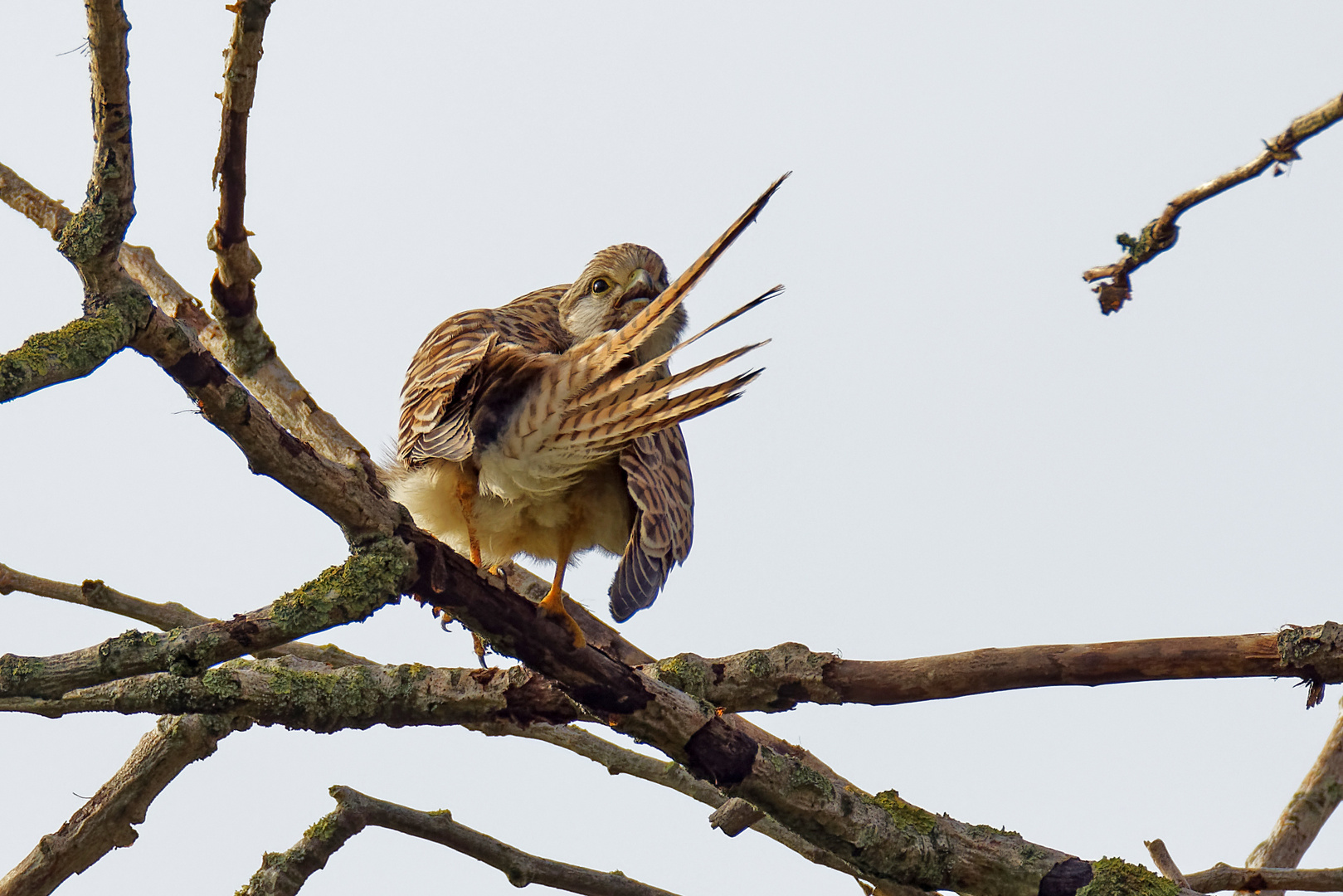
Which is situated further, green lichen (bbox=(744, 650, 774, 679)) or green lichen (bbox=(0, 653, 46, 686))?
green lichen (bbox=(744, 650, 774, 679))

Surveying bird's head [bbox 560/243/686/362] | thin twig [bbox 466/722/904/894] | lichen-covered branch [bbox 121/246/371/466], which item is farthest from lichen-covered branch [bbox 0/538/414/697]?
lichen-covered branch [bbox 121/246/371/466]

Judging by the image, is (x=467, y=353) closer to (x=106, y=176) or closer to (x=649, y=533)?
(x=649, y=533)

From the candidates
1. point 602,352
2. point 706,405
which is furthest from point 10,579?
point 706,405

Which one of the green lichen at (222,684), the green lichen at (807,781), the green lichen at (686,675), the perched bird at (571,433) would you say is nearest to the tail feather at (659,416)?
the perched bird at (571,433)

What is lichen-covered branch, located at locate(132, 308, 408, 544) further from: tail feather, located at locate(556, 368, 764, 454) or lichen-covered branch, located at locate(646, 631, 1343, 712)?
lichen-covered branch, located at locate(646, 631, 1343, 712)

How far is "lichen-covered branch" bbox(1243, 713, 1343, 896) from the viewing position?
3.91 m

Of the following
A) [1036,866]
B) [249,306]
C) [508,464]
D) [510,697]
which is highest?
[249,306]

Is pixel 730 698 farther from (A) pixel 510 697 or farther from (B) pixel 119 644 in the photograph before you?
(B) pixel 119 644

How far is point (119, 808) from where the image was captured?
3.29m

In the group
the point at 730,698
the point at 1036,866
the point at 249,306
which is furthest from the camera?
the point at 249,306

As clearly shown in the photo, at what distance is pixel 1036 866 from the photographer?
2787 mm

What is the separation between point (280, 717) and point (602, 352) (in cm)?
114

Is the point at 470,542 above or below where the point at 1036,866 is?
above

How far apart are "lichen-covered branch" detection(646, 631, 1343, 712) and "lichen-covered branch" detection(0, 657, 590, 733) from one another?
426 mm
